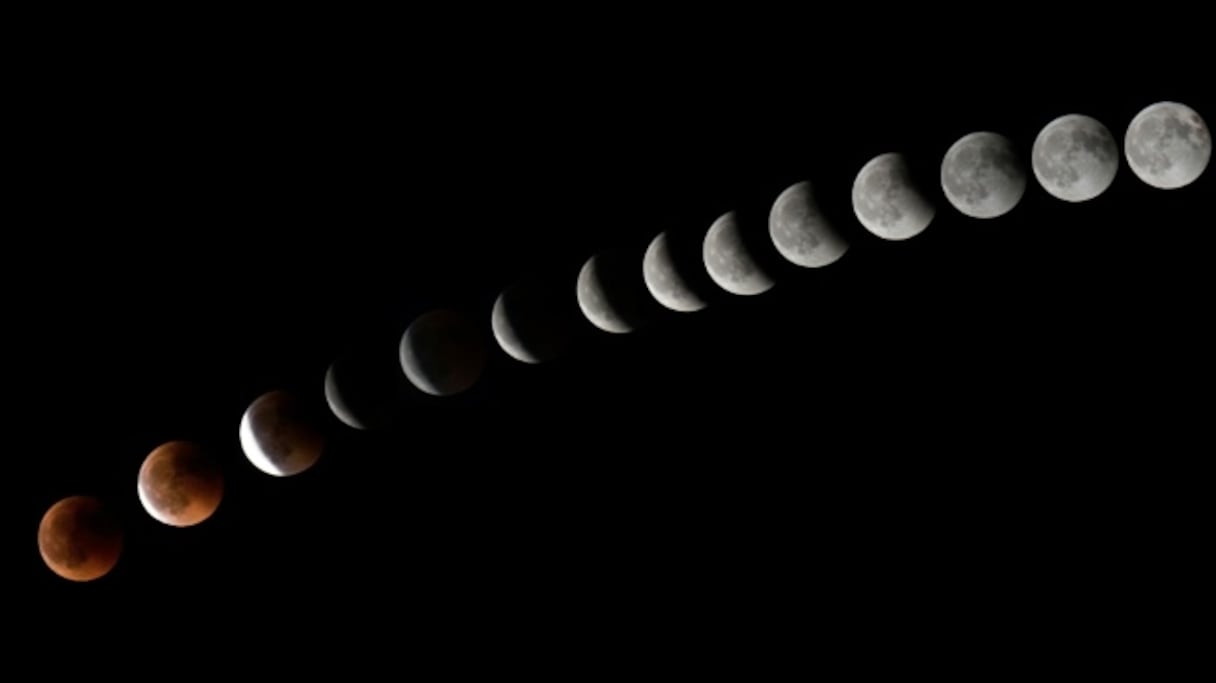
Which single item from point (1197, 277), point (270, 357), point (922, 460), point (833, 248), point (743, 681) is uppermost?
point (270, 357)

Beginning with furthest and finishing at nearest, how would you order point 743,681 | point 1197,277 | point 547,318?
1. point 743,681
2. point 1197,277
3. point 547,318

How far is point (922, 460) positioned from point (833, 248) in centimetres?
164

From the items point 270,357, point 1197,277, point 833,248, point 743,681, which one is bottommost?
point 743,681

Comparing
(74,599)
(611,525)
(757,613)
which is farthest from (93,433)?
(757,613)

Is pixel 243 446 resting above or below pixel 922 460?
above

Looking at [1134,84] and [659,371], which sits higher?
[1134,84]

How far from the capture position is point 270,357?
554 cm

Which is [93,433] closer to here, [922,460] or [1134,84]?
[922,460]

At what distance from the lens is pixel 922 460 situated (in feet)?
18.0

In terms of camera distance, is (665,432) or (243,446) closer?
(243,446)

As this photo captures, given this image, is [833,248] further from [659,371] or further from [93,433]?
[93,433]

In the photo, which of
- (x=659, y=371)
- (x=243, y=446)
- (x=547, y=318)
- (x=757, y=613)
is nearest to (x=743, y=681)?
(x=757, y=613)

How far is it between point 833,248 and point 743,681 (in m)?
1.97

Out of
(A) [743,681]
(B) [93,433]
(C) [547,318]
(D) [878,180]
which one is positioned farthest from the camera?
(B) [93,433]
